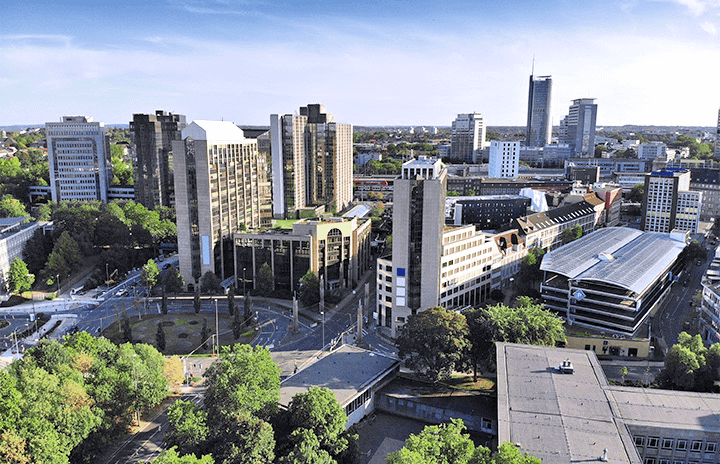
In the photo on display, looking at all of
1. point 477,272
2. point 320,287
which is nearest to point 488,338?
point 477,272

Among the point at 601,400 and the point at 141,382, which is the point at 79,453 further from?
the point at 601,400

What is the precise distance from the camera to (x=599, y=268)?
311 feet

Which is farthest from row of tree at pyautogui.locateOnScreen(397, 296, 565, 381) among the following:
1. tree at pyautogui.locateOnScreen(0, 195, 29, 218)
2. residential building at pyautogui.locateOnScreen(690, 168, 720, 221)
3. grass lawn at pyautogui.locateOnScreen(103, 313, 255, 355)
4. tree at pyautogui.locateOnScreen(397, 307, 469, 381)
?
residential building at pyautogui.locateOnScreen(690, 168, 720, 221)

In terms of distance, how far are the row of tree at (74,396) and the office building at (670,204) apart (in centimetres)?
13707

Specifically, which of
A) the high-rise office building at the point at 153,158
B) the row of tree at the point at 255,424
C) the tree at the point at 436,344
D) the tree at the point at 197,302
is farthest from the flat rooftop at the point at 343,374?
the high-rise office building at the point at 153,158

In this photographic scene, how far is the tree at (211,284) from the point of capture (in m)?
108

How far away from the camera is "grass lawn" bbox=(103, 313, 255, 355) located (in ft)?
288

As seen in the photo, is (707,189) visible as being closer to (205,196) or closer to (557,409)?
(557,409)

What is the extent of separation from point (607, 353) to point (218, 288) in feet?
236

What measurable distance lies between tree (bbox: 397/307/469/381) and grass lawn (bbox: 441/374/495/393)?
2.99 metres

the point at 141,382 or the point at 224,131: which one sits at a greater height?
the point at 224,131

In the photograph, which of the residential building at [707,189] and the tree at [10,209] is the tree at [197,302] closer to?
the tree at [10,209]

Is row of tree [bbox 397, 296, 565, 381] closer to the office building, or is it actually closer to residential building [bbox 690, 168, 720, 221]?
the office building

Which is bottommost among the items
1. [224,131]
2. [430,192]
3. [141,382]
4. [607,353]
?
[607,353]
